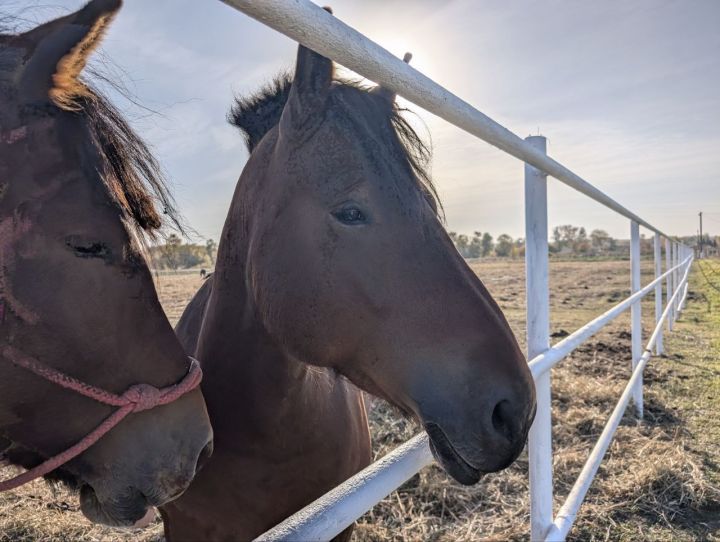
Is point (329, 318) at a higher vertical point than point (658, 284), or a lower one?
higher

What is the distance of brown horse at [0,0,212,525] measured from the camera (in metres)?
1.07

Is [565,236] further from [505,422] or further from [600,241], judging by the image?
[505,422]

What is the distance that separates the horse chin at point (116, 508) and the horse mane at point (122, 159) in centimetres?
68

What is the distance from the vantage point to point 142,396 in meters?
1.19

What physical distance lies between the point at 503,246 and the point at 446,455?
6792cm

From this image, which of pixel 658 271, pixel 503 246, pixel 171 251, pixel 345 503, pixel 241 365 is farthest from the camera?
pixel 503 246

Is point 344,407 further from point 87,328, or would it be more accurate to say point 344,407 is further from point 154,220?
point 87,328

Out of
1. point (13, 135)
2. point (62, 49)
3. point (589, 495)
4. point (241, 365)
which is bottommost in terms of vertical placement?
point (589, 495)

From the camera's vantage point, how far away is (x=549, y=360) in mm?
1828

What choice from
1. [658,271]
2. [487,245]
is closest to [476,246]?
[487,245]

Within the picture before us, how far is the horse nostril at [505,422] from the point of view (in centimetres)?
120

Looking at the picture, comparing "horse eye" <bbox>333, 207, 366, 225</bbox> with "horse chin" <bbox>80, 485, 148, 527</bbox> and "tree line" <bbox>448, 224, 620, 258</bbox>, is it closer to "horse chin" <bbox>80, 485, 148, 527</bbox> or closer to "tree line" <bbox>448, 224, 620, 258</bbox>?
"horse chin" <bbox>80, 485, 148, 527</bbox>

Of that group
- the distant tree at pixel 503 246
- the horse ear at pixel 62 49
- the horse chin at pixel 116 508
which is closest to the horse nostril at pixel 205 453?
the horse chin at pixel 116 508

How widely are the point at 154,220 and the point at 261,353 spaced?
56cm
